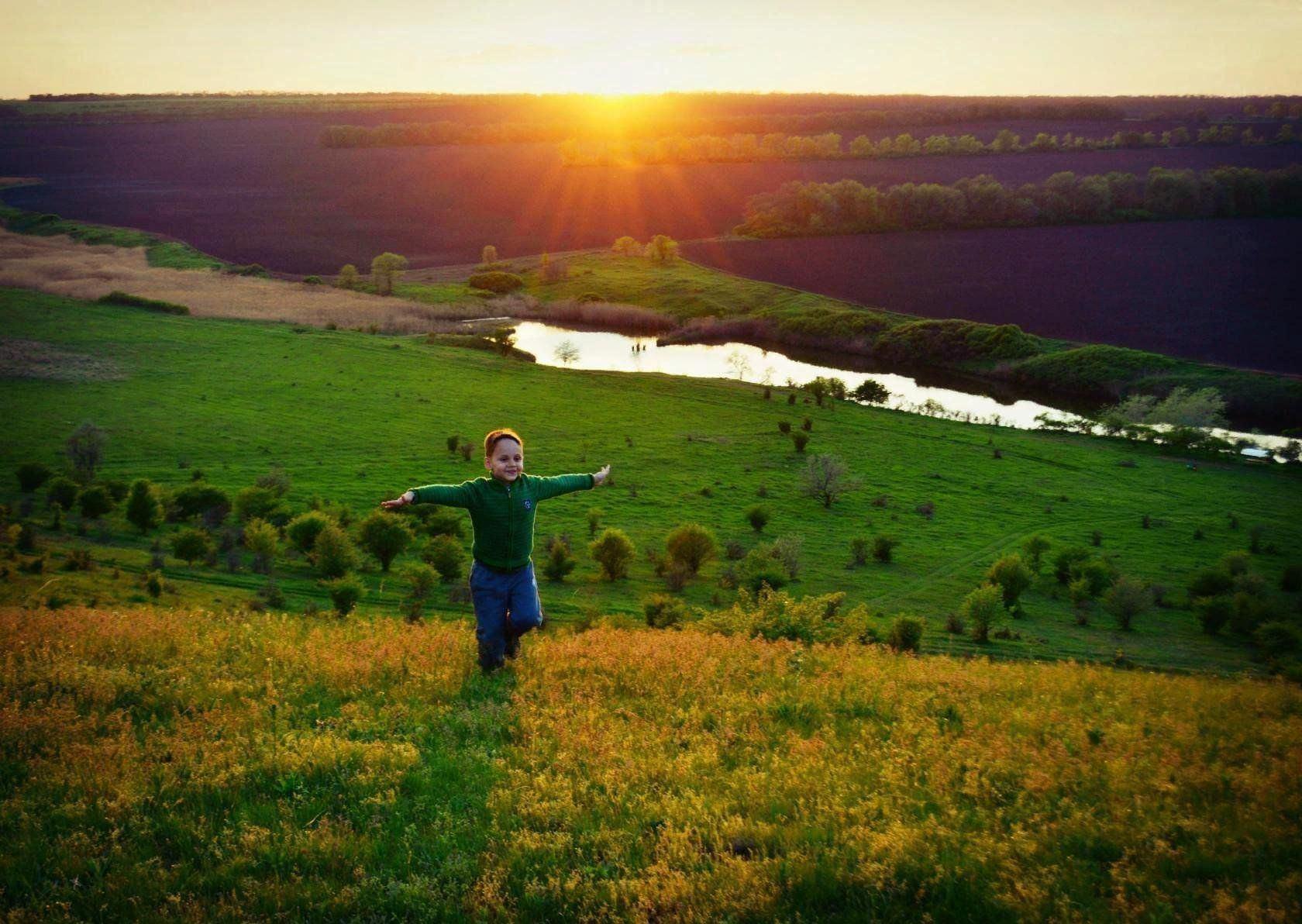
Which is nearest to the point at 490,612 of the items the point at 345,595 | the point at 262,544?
the point at 345,595

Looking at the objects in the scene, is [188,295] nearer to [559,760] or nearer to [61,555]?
[61,555]

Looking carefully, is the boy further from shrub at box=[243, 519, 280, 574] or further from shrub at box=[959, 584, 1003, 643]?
shrub at box=[243, 519, 280, 574]

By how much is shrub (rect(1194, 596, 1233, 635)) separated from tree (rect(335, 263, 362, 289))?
105 meters

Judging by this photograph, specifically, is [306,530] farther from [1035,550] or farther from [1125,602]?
[1035,550]

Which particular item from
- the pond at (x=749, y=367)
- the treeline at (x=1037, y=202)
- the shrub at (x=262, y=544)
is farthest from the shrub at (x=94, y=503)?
the treeline at (x=1037, y=202)

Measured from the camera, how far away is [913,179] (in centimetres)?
16888

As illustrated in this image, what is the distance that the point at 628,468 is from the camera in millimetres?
56125

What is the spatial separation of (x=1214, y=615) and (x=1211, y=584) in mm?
4237

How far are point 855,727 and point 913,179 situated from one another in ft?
576

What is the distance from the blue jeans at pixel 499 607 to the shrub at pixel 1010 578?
32.2m

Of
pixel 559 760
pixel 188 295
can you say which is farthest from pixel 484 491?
pixel 188 295

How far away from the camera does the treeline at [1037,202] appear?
145625 mm

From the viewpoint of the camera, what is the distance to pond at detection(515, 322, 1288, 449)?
81.3 metres

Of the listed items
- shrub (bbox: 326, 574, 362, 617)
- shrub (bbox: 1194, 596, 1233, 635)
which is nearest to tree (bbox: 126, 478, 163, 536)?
shrub (bbox: 326, 574, 362, 617)
